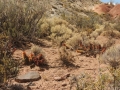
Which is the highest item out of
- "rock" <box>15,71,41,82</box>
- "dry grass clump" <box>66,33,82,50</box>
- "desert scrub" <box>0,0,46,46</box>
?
"desert scrub" <box>0,0,46,46</box>

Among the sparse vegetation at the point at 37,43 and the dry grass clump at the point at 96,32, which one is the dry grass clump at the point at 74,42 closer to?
the sparse vegetation at the point at 37,43

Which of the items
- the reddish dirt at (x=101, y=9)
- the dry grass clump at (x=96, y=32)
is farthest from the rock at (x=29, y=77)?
the reddish dirt at (x=101, y=9)

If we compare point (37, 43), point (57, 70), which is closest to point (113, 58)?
point (57, 70)

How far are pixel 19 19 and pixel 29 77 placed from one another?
4.32 m

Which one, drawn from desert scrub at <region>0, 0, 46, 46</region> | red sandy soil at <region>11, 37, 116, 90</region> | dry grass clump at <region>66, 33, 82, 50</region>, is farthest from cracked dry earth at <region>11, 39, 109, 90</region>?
desert scrub at <region>0, 0, 46, 46</region>

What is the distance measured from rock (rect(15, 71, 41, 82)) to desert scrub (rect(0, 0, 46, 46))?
8.55 ft

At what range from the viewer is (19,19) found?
970cm

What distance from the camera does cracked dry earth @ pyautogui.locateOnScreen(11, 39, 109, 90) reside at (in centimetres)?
559

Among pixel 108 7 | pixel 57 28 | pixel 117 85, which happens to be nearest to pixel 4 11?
pixel 57 28

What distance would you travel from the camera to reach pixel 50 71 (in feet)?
21.4

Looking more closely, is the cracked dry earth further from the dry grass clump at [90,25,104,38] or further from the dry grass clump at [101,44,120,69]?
the dry grass clump at [90,25,104,38]

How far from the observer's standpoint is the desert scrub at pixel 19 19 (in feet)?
28.6

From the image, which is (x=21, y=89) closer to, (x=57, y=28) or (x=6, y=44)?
(x=6, y=44)

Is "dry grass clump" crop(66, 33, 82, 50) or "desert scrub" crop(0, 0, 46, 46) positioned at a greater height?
"desert scrub" crop(0, 0, 46, 46)
